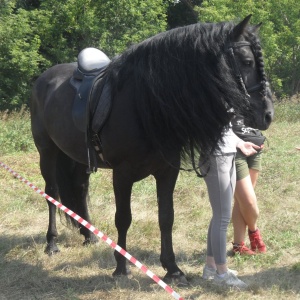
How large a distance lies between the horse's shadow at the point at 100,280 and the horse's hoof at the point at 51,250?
321mm

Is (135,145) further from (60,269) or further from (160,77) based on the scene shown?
(60,269)

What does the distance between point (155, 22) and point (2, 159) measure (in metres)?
16.8

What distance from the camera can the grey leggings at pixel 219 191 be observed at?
3.87 m

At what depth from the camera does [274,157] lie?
926cm

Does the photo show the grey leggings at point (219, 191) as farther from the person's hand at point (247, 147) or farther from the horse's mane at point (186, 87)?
the person's hand at point (247, 147)

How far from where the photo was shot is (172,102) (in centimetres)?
365

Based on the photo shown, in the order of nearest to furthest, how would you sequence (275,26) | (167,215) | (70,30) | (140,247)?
1. (167,215)
2. (140,247)
3. (70,30)
4. (275,26)

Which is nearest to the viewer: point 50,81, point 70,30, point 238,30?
point 238,30

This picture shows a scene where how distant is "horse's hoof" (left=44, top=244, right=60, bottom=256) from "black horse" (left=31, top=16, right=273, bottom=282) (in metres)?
1.05

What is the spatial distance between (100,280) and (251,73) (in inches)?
85.2

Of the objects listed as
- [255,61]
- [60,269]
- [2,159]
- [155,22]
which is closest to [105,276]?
[60,269]

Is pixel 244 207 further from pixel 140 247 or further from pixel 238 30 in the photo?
pixel 238 30

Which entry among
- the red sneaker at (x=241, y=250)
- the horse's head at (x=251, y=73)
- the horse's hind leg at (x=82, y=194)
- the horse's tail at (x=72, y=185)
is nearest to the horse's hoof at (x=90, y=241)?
the horse's hind leg at (x=82, y=194)

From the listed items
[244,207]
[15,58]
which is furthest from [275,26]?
[244,207]
